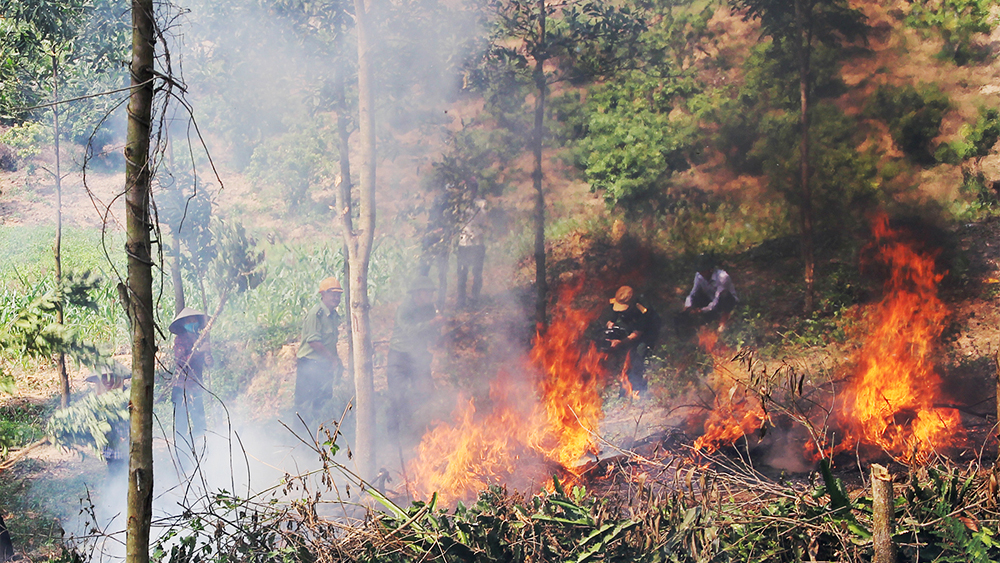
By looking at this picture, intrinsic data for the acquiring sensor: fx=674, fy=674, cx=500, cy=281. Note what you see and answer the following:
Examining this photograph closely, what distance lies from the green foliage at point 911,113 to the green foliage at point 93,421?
9.10 metres

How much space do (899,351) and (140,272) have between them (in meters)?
8.15

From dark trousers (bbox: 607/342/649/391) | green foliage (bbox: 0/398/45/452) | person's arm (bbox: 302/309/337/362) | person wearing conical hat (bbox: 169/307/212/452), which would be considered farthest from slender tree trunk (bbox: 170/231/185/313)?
dark trousers (bbox: 607/342/649/391)

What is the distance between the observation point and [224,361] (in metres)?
8.69

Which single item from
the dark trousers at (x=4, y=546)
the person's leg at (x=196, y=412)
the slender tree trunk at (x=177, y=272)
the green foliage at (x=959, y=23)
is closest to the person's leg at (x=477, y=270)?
the person's leg at (x=196, y=412)

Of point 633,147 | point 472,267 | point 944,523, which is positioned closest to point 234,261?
point 472,267

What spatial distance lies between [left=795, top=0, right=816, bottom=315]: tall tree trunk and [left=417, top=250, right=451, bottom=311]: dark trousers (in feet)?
14.9

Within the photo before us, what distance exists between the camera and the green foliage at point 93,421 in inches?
263

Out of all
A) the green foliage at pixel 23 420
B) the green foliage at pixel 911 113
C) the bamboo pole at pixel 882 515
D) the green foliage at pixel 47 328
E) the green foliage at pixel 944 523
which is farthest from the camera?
the green foliage at pixel 911 113

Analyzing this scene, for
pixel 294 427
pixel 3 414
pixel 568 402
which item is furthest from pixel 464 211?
pixel 3 414

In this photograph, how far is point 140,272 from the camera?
2.61m

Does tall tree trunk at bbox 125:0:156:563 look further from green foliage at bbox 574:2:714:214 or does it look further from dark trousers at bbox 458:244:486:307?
green foliage at bbox 574:2:714:214

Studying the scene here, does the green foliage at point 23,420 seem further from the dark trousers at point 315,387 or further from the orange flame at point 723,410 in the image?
the orange flame at point 723,410

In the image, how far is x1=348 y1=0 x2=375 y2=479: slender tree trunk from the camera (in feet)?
23.5

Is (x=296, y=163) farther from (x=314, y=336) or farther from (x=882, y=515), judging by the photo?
(x=882, y=515)
